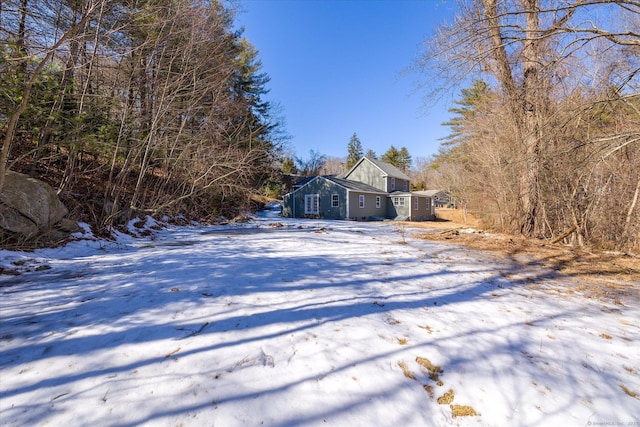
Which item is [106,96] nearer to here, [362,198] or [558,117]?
[558,117]

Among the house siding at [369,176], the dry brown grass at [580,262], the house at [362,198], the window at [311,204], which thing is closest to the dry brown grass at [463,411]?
the dry brown grass at [580,262]

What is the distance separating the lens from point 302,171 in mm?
41812

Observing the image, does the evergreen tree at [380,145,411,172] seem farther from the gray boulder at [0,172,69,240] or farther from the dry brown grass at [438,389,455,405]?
the dry brown grass at [438,389,455,405]

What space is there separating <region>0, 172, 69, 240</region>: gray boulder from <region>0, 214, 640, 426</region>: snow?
0.92 meters

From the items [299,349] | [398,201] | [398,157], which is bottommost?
[299,349]

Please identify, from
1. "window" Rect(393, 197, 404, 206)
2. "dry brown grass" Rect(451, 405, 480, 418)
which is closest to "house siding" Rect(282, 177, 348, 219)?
"window" Rect(393, 197, 404, 206)

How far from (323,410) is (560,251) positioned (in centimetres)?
804

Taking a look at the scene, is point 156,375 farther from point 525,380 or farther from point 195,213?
point 195,213

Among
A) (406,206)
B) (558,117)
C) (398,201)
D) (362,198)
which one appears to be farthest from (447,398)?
(398,201)

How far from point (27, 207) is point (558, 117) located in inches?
407

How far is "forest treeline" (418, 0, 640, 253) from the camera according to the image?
5.00 metres

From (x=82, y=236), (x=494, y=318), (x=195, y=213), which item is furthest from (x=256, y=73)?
(x=494, y=318)

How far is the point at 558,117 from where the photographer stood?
18.0ft

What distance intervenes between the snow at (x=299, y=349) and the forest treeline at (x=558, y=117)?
3.79 m
